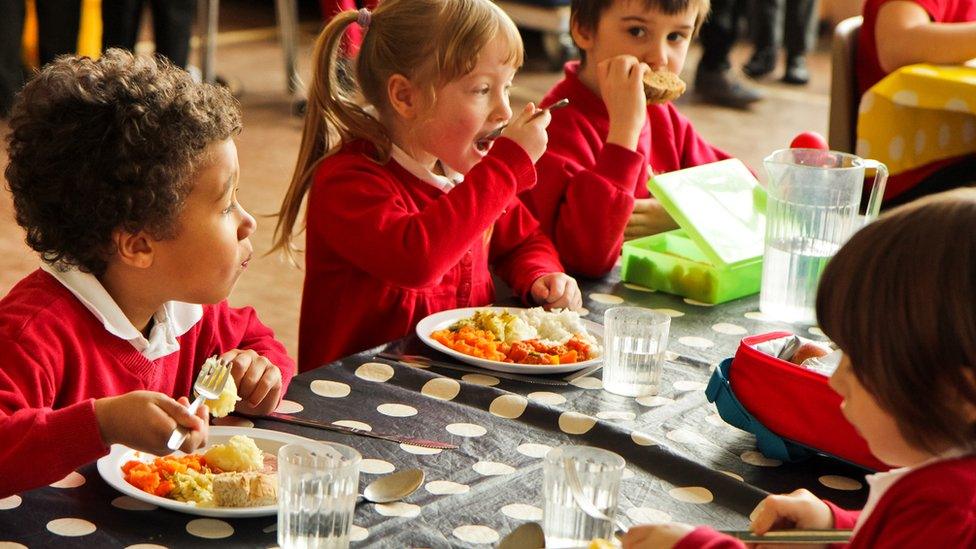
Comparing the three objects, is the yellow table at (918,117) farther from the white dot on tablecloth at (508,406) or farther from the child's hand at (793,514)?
the child's hand at (793,514)

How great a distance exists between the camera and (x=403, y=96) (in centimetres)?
179

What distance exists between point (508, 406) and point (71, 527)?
512 millimetres

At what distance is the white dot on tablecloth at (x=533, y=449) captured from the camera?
1238mm

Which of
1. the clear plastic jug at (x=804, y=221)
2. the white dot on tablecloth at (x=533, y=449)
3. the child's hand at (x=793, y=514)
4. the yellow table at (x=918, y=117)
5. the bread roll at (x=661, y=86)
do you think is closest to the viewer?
the child's hand at (x=793, y=514)

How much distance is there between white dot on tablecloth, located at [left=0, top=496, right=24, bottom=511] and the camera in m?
1.06

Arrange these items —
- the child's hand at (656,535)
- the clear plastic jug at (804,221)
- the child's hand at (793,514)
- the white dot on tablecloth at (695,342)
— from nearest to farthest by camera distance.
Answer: the child's hand at (656,535) < the child's hand at (793,514) < the white dot on tablecloth at (695,342) < the clear plastic jug at (804,221)

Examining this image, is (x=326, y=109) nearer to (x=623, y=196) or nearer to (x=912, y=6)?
(x=623, y=196)

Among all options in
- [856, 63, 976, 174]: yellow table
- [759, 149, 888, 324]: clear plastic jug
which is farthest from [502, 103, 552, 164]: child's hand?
[856, 63, 976, 174]: yellow table

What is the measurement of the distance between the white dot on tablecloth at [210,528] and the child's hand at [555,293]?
785 millimetres

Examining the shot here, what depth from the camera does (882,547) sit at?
2.81 feet

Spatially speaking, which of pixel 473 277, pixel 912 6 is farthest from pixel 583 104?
pixel 912 6

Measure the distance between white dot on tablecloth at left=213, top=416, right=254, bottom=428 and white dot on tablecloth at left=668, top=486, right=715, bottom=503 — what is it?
18.1 inches

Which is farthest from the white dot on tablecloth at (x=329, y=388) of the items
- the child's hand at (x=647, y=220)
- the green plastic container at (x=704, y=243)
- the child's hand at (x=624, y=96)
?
the child's hand at (x=647, y=220)

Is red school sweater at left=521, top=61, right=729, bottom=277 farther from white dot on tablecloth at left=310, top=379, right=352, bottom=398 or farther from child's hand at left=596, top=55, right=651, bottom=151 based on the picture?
white dot on tablecloth at left=310, top=379, right=352, bottom=398
